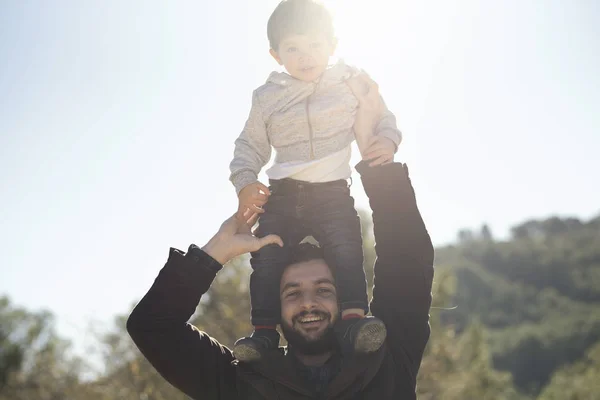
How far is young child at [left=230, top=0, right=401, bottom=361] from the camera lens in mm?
3074

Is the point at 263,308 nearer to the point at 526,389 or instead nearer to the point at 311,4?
the point at 311,4

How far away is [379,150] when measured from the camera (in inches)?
125

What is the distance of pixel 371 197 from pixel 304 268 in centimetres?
47

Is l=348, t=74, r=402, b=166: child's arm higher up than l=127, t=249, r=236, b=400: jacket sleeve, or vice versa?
l=348, t=74, r=402, b=166: child's arm

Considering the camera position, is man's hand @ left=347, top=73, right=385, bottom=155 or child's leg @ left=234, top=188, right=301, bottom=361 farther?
man's hand @ left=347, top=73, right=385, bottom=155

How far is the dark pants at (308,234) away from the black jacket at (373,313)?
0.15 m

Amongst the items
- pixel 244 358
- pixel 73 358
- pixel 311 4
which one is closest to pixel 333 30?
pixel 311 4

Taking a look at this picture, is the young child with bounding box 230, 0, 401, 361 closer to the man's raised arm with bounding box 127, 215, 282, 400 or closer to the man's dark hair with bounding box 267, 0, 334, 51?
the man's dark hair with bounding box 267, 0, 334, 51

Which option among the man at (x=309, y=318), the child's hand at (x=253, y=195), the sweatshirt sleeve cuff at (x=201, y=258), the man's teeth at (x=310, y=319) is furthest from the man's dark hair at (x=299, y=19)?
the man's teeth at (x=310, y=319)

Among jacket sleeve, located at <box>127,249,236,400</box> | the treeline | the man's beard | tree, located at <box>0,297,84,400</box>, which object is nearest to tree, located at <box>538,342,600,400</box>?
the treeline

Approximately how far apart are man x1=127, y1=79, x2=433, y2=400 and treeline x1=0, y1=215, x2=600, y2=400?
0.99m

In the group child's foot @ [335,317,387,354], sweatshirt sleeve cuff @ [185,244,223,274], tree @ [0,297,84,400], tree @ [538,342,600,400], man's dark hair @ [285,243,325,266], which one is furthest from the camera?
tree @ [538,342,600,400]

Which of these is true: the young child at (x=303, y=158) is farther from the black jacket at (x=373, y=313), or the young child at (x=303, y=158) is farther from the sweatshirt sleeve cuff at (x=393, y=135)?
the black jacket at (x=373, y=313)

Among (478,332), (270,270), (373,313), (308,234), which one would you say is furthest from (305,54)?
(478,332)
